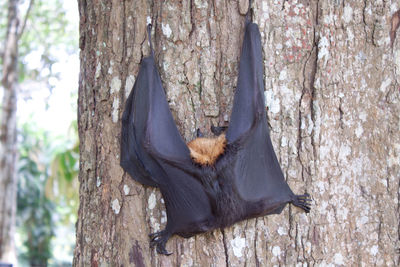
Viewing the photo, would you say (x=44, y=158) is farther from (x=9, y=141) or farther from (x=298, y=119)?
(x=298, y=119)

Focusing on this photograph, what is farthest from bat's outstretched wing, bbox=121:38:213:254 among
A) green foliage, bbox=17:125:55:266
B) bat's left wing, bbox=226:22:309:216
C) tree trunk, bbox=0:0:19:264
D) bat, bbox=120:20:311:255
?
green foliage, bbox=17:125:55:266

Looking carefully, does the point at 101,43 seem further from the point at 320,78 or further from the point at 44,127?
the point at 44,127

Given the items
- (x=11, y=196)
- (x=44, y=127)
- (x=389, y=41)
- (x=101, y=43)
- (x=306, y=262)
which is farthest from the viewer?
(x=44, y=127)

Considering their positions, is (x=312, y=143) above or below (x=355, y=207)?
above

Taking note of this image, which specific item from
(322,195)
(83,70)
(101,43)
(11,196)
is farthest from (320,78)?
(11,196)

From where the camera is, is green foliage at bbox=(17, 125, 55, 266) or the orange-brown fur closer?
the orange-brown fur

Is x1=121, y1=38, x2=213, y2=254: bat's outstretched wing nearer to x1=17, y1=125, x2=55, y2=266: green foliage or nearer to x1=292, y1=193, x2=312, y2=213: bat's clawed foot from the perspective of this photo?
x1=292, y1=193, x2=312, y2=213: bat's clawed foot

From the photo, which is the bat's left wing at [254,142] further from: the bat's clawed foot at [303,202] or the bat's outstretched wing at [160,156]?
the bat's outstretched wing at [160,156]
